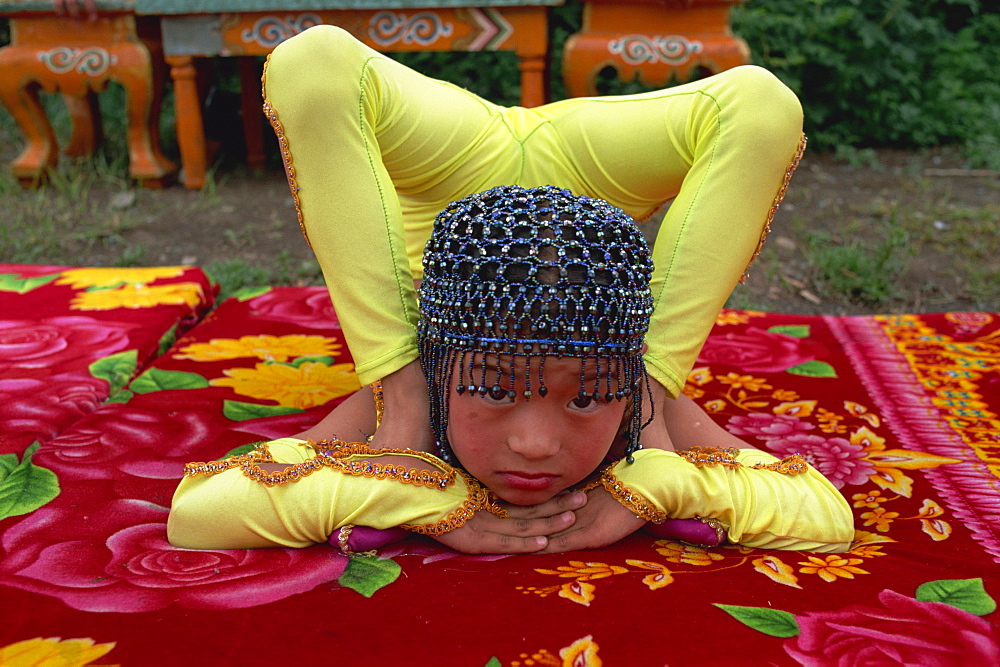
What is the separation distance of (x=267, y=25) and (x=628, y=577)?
3.06m

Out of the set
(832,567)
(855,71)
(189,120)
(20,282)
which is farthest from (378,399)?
(855,71)

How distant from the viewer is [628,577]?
1352mm

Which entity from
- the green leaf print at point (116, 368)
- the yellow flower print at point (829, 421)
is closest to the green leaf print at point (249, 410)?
the green leaf print at point (116, 368)

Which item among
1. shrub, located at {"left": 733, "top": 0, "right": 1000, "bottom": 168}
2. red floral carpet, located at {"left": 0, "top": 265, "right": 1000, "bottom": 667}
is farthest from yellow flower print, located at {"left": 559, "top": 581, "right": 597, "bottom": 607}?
shrub, located at {"left": 733, "top": 0, "right": 1000, "bottom": 168}

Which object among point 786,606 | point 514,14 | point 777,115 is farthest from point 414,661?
point 514,14

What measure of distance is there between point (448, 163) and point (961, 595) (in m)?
1.09

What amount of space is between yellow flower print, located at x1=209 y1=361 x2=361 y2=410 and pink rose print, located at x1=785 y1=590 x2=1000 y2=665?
115 centimetres

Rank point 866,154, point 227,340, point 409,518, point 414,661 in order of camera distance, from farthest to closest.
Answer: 1. point 866,154
2. point 227,340
3. point 409,518
4. point 414,661

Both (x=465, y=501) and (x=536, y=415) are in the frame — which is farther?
(x=465, y=501)

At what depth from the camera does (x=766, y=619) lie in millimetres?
1243

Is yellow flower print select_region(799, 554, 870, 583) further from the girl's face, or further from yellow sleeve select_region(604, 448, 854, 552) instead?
the girl's face

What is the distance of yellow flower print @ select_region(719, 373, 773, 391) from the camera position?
7.12ft

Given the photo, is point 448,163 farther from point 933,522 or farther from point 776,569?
point 933,522

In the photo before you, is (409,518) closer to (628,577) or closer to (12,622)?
(628,577)
